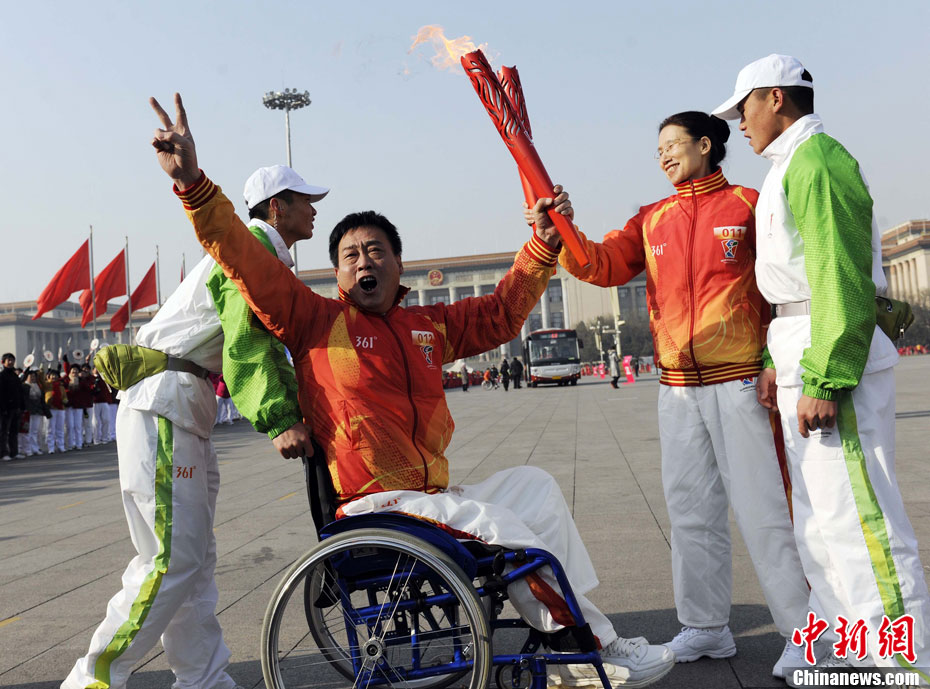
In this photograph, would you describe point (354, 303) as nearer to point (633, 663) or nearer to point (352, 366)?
point (352, 366)

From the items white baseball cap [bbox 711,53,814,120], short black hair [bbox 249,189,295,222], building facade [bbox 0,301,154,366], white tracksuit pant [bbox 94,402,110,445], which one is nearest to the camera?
white baseball cap [bbox 711,53,814,120]

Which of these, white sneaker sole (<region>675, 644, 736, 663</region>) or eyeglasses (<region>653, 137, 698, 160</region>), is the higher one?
eyeglasses (<region>653, 137, 698, 160</region>)

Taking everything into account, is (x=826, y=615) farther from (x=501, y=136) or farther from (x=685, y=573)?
(x=501, y=136)

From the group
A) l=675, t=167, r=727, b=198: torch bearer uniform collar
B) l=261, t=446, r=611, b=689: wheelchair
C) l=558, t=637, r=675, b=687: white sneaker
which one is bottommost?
l=558, t=637, r=675, b=687: white sneaker

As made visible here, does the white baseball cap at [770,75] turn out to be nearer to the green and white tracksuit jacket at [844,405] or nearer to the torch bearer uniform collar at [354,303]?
the green and white tracksuit jacket at [844,405]

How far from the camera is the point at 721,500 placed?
3328mm

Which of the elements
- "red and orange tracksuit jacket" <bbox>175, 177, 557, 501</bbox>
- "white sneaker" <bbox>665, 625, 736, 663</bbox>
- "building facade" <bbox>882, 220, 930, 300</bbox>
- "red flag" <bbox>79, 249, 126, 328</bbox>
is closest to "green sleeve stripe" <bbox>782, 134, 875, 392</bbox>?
"white sneaker" <bbox>665, 625, 736, 663</bbox>

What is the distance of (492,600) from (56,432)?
54.2ft

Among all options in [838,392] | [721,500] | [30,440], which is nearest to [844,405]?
[838,392]

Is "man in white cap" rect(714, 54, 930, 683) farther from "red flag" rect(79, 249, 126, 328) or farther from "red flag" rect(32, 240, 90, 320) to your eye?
"red flag" rect(79, 249, 126, 328)

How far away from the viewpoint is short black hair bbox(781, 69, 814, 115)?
9.53 ft

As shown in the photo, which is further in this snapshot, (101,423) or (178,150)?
(101,423)

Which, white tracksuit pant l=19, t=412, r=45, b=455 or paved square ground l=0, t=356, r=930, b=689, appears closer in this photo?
paved square ground l=0, t=356, r=930, b=689

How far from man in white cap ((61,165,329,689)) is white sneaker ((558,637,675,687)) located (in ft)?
3.69
